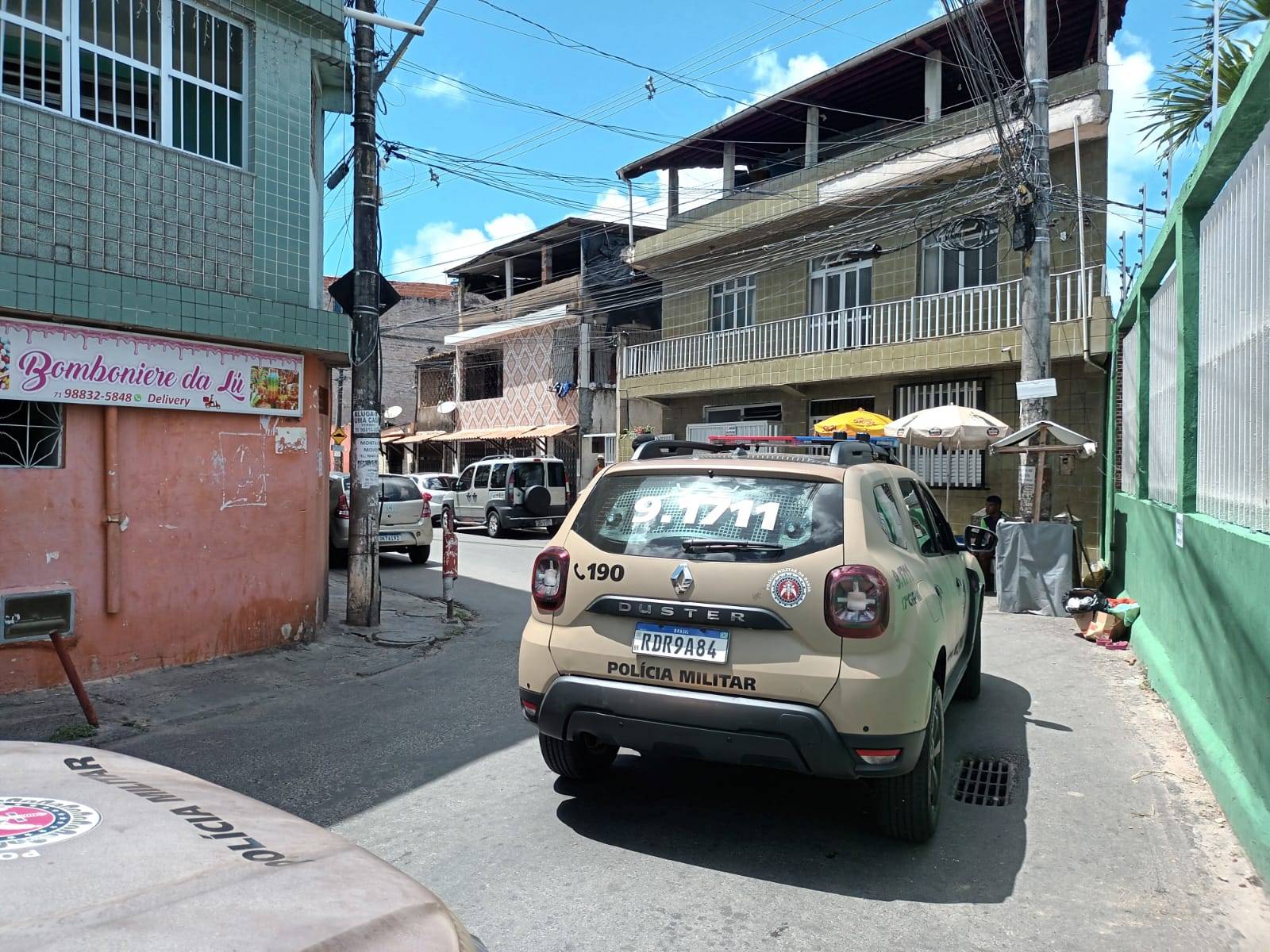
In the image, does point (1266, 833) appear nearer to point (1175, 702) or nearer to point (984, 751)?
point (984, 751)

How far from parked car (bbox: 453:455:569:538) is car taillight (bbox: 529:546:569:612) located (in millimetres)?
16700

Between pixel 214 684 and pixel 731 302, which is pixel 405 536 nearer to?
pixel 214 684

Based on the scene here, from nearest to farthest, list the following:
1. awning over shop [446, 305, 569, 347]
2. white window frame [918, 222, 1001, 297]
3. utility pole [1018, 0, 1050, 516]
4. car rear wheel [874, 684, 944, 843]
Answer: car rear wheel [874, 684, 944, 843], utility pole [1018, 0, 1050, 516], white window frame [918, 222, 1001, 297], awning over shop [446, 305, 569, 347]

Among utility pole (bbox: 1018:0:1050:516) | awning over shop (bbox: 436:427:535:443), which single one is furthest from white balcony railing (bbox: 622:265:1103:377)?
awning over shop (bbox: 436:427:535:443)

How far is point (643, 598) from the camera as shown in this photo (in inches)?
160

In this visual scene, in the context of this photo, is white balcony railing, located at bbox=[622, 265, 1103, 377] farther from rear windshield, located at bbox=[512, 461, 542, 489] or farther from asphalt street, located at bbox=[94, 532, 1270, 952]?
asphalt street, located at bbox=[94, 532, 1270, 952]

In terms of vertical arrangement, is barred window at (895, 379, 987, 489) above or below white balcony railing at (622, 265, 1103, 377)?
below

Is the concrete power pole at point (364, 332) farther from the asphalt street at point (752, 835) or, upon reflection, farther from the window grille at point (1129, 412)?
the window grille at point (1129, 412)

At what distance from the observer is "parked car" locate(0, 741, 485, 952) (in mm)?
1589

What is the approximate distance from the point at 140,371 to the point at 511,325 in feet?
73.0

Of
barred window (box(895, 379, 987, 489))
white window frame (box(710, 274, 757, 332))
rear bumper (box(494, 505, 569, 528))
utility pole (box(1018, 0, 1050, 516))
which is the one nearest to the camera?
utility pole (box(1018, 0, 1050, 516))

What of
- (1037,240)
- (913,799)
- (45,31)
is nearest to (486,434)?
(1037,240)

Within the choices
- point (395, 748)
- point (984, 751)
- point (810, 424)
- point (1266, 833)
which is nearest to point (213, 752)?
point (395, 748)

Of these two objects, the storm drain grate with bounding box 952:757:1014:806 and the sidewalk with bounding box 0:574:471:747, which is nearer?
the storm drain grate with bounding box 952:757:1014:806
